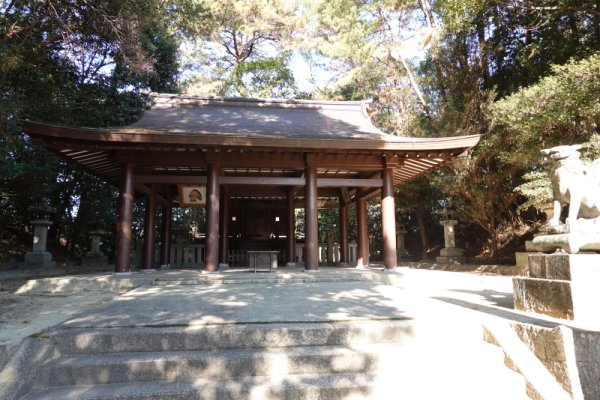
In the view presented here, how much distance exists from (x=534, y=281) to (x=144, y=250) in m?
10.2

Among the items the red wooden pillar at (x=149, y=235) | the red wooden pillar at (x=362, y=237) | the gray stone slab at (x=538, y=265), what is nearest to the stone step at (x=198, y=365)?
the gray stone slab at (x=538, y=265)

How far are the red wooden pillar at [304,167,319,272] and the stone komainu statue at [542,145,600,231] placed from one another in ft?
17.6

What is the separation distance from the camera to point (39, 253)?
11344 mm

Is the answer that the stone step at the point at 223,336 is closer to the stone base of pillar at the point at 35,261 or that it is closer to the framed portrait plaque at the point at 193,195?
the framed portrait plaque at the point at 193,195

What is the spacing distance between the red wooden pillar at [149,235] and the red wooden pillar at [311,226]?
5.22 meters

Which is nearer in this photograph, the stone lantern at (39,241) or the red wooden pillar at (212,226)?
the red wooden pillar at (212,226)

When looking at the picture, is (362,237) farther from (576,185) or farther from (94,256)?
(94,256)

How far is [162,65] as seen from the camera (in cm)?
1711

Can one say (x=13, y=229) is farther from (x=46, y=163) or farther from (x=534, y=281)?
(x=534, y=281)

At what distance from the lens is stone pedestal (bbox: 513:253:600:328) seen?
3.58 m

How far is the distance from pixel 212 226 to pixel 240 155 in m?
2.04

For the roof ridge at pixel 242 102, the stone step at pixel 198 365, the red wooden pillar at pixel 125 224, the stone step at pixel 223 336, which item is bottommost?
the stone step at pixel 198 365

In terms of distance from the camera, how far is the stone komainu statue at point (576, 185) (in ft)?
13.5

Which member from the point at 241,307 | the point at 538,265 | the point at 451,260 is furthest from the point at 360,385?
the point at 451,260
